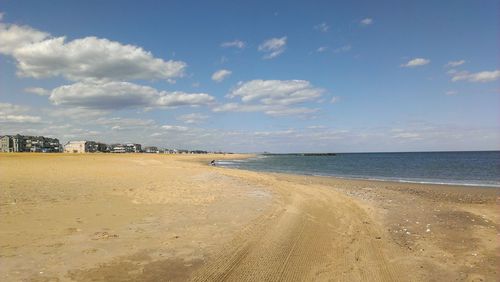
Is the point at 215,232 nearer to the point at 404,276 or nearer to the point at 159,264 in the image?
the point at 159,264

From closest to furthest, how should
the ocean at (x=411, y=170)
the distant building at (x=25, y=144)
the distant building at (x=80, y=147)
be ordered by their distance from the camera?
1. the ocean at (x=411, y=170)
2. the distant building at (x=25, y=144)
3. the distant building at (x=80, y=147)

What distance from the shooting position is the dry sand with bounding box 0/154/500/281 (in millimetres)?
6691

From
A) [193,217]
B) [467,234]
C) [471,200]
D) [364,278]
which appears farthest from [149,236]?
[471,200]

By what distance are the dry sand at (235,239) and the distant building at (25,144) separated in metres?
133

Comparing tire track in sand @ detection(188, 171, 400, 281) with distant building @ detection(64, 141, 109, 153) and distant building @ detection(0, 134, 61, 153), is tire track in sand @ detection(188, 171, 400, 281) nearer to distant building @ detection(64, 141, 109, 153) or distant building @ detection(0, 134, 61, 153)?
distant building @ detection(0, 134, 61, 153)

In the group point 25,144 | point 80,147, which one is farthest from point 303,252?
point 80,147

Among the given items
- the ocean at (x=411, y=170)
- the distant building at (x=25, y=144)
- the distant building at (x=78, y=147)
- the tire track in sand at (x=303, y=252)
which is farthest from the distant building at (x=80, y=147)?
the tire track in sand at (x=303, y=252)

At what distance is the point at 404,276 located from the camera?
6.81 metres

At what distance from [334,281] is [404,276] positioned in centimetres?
148

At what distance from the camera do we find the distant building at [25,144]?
125938 millimetres

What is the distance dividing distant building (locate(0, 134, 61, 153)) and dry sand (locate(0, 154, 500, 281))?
13285 centimetres

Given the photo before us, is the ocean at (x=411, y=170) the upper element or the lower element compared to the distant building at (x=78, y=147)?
lower

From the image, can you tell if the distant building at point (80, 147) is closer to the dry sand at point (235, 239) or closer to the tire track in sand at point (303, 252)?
the dry sand at point (235, 239)

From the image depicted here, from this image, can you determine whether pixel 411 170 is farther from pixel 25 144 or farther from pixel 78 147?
pixel 78 147
